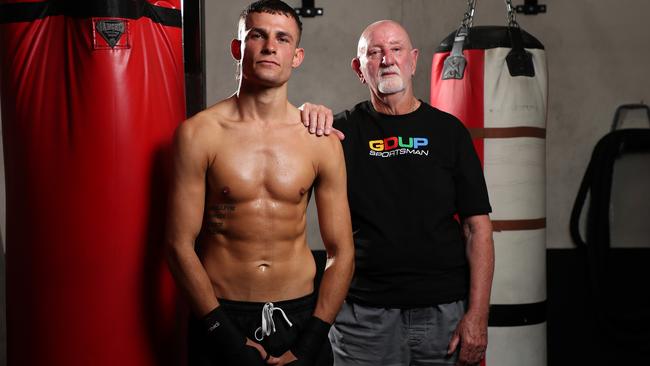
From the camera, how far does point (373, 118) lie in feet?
7.84

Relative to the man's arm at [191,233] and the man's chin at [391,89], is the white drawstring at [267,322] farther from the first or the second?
the man's chin at [391,89]

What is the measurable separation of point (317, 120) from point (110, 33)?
0.60m

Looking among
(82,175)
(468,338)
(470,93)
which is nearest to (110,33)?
(82,175)

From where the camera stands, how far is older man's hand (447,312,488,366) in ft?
7.50

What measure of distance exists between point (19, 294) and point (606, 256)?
10.9 ft

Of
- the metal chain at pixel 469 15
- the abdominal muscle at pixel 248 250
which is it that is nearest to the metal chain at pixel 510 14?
the metal chain at pixel 469 15

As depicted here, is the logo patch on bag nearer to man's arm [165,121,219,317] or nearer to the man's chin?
man's arm [165,121,219,317]

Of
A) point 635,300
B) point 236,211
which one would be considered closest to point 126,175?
→ point 236,211

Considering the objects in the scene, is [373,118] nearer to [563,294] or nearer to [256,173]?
[256,173]

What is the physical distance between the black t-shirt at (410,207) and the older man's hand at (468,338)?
3.2 inches

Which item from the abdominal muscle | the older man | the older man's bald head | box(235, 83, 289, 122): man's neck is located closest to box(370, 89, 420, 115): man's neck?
the older man

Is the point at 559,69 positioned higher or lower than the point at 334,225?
higher

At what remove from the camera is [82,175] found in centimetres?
196

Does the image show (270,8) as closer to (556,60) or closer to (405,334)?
(405,334)
